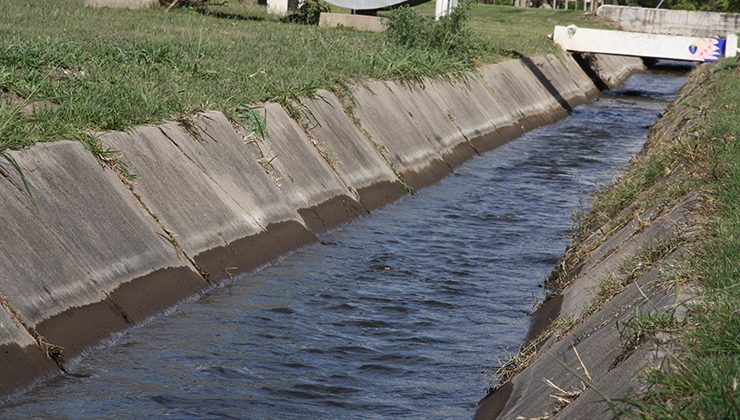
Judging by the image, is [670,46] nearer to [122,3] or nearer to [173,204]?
[122,3]

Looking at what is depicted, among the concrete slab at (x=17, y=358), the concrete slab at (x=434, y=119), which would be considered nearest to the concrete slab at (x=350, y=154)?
Answer: the concrete slab at (x=434, y=119)

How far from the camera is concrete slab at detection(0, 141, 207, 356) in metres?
8.05

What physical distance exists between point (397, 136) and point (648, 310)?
10.4 meters

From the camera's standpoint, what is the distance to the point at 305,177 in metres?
13.1

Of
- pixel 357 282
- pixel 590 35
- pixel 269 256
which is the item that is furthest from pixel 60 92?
pixel 590 35

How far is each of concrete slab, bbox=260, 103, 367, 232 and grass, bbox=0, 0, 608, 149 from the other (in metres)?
0.44

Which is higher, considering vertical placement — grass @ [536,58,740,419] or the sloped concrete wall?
grass @ [536,58,740,419]

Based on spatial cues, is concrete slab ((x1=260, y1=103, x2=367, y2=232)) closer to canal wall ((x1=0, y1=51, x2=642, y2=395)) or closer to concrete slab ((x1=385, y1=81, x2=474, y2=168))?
canal wall ((x1=0, y1=51, x2=642, y2=395))

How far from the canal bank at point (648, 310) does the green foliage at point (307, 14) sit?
19.1 m

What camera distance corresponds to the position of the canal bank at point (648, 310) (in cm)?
502

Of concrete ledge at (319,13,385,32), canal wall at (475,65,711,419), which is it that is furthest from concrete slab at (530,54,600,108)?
canal wall at (475,65,711,419)

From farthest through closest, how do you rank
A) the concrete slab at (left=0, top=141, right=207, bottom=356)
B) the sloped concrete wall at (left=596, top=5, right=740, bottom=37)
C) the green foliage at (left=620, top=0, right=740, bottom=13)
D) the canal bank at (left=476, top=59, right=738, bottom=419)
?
the green foliage at (left=620, top=0, right=740, bottom=13)
the sloped concrete wall at (left=596, top=5, right=740, bottom=37)
the concrete slab at (left=0, top=141, right=207, bottom=356)
the canal bank at (left=476, top=59, right=738, bottom=419)

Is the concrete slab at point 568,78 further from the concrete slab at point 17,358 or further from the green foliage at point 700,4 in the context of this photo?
the green foliage at point 700,4

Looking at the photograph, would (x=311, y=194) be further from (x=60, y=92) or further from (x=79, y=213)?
(x=79, y=213)
